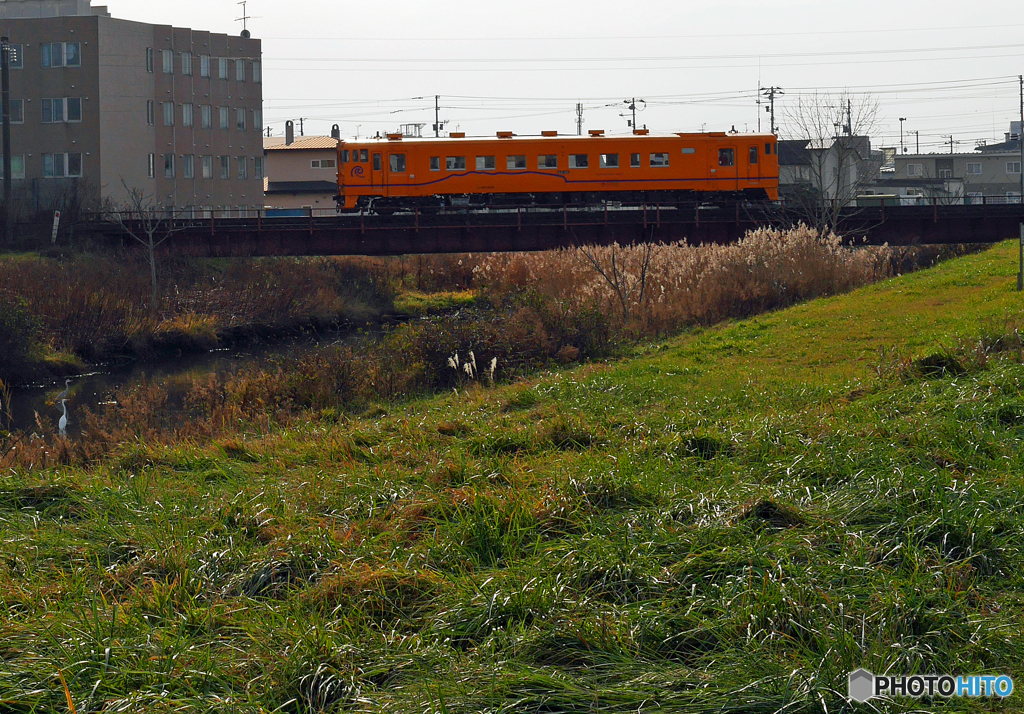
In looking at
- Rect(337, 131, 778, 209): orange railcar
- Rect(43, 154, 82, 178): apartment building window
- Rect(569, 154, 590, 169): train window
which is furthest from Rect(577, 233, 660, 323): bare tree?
Rect(43, 154, 82, 178): apartment building window

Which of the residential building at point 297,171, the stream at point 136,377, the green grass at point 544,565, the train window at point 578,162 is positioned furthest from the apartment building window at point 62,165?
the green grass at point 544,565

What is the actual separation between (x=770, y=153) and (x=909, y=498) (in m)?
33.3

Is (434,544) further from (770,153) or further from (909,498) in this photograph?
(770,153)

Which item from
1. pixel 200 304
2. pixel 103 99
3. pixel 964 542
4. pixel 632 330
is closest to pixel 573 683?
pixel 964 542

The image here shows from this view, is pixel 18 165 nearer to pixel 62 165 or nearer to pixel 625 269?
pixel 62 165

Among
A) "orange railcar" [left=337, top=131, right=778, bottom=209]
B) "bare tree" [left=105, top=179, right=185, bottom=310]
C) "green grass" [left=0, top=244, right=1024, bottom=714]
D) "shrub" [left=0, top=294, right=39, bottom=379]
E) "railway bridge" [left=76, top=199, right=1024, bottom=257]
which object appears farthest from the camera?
"orange railcar" [left=337, top=131, right=778, bottom=209]

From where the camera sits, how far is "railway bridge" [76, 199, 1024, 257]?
36.3m

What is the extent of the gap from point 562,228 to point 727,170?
6.84 metres

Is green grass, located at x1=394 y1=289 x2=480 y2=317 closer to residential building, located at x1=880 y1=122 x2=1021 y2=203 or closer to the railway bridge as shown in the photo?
the railway bridge

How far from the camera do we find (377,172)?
128 ft

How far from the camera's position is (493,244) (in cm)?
3697

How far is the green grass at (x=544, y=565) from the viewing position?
5.25m

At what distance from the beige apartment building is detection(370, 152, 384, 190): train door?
1496 centimetres

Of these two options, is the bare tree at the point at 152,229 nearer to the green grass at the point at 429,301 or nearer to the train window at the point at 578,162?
the green grass at the point at 429,301
